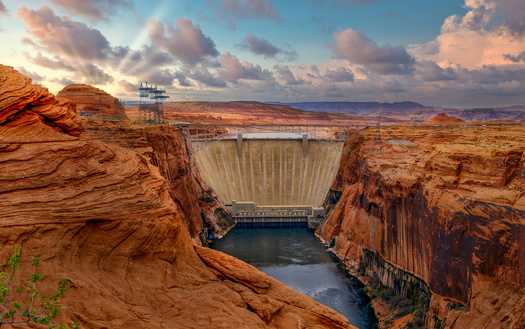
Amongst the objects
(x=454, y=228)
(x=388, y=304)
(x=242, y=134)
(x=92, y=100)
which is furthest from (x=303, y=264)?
(x=92, y=100)

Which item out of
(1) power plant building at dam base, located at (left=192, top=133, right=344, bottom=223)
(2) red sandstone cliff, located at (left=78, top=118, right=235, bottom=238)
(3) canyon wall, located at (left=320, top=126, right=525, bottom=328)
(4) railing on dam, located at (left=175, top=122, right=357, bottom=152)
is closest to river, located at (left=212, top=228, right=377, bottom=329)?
(3) canyon wall, located at (left=320, top=126, right=525, bottom=328)

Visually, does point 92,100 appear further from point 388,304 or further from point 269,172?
point 388,304

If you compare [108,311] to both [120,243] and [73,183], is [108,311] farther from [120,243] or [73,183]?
[73,183]

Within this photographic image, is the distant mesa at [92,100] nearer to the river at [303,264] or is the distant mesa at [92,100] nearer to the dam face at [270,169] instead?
the dam face at [270,169]

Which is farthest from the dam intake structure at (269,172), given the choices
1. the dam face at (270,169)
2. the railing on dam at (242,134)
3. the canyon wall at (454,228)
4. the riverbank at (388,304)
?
the riverbank at (388,304)

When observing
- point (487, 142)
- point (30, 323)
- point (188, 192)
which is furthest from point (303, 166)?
point (30, 323)
